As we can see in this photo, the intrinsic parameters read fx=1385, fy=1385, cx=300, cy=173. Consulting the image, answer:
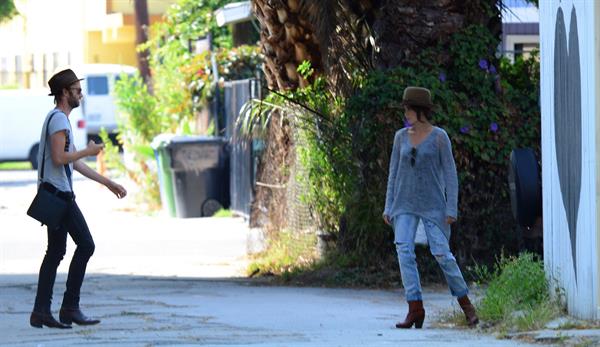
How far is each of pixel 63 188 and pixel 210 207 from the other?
12.0m

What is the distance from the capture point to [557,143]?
8.80 meters

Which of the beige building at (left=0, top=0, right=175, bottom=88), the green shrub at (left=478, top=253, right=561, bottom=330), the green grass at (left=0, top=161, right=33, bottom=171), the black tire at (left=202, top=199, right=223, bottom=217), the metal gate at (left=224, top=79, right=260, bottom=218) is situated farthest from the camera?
the beige building at (left=0, top=0, right=175, bottom=88)

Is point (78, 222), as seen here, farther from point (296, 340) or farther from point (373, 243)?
point (373, 243)

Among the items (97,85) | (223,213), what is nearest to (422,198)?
(223,213)

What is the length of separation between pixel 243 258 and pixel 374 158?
11.9ft

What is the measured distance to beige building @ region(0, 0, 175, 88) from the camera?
4500 centimetres

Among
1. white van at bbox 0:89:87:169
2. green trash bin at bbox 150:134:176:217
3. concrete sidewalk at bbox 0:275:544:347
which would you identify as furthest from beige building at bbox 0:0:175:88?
concrete sidewalk at bbox 0:275:544:347

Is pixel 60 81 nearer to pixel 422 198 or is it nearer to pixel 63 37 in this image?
pixel 422 198

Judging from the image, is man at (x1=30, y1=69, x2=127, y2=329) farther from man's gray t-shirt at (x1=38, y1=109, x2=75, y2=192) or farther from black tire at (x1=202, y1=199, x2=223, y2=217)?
black tire at (x1=202, y1=199, x2=223, y2=217)

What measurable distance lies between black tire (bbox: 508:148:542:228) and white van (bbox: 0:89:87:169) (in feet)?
82.9

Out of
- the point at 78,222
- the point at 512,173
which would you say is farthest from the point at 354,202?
the point at 78,222

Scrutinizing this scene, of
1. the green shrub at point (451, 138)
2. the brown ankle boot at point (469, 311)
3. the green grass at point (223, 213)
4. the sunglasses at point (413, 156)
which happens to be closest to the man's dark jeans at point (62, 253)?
the sunglasses at point (413, 156)

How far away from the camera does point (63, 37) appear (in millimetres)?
50562

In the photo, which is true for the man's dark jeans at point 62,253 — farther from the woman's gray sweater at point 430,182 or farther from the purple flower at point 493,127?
the purple flower at point 493,127
